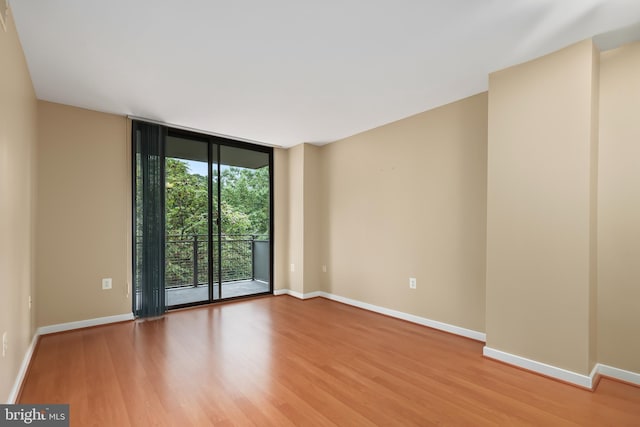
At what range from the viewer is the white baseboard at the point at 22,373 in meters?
1.96

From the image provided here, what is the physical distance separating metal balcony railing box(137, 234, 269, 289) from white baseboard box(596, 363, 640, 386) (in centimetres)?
410

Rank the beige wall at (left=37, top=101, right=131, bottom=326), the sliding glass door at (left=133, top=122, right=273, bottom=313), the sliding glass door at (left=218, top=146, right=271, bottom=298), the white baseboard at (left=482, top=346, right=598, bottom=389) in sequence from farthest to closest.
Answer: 1. the sliding glass door at (left=218, top=146, right=271, bottom=298)
2. the sliding glass door at (left=133, top=122, right=273, bottom=313)
3. the beige wall at (left=37, top=101, right=131, bottom=326)
4. the white baseboard at (left=482, top=346, right=598, bottom=389)

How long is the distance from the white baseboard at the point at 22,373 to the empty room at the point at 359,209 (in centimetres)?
3

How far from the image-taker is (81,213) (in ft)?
11.3

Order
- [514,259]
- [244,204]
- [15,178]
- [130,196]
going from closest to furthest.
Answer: [15,178], [514,259], [130,196], [244,204]

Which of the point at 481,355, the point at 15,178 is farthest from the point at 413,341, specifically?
the point at 15,178

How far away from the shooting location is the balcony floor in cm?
438

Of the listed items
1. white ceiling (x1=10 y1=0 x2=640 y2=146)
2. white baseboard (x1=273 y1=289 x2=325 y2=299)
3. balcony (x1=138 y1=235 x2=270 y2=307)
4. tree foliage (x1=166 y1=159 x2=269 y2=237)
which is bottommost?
white baseboard (x1=273 y1=289 x2=325 y2=299)

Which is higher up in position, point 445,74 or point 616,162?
point 445,74

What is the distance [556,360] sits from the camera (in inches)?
90.7

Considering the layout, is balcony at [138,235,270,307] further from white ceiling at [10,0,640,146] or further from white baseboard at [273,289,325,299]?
white ceiling at [10,0,640,146]

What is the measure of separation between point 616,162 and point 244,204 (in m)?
4.27

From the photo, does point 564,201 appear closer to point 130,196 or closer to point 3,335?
point 3,335

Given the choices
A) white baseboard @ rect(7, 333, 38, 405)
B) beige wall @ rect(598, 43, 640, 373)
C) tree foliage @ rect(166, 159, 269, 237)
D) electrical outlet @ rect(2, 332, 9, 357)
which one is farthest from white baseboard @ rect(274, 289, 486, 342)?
electrical outlet @ rect(2, 332, 9, 357)
